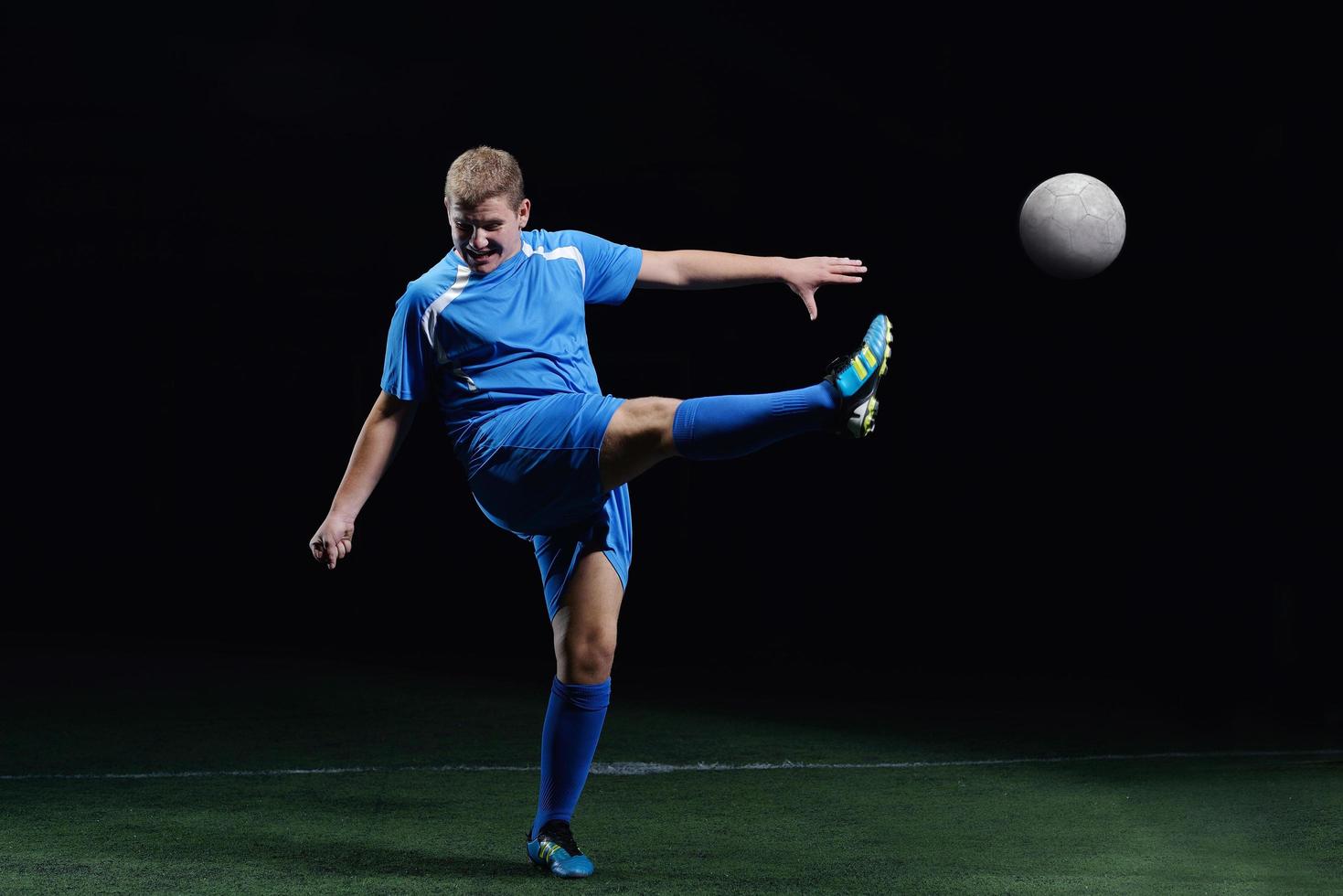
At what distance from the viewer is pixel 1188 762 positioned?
14.9 ft

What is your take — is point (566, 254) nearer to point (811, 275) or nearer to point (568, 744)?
point (811, 275)

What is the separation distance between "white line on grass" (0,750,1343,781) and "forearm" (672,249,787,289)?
179cm

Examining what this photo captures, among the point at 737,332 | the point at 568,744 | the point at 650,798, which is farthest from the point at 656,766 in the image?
the point at 737,332

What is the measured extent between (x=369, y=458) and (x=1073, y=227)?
2.12m

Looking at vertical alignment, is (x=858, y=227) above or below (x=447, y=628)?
above

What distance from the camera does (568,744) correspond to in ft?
9.60

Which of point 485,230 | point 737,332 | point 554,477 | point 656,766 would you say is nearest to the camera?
point 554,477

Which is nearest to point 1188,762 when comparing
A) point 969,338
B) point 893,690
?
point 893,690

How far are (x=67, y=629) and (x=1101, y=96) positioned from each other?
5.59 m

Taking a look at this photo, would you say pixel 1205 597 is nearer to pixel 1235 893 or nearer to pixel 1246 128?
pixel 1246 128

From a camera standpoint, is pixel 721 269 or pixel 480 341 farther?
pixel 721 269

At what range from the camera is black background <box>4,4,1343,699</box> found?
6.65m

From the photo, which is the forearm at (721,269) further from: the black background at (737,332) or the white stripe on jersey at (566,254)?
the black background at (737,332)

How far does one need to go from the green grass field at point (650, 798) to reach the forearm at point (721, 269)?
1110 mm
